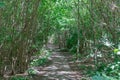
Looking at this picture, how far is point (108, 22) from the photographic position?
476 inches

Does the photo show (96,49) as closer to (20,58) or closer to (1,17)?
(20,58)

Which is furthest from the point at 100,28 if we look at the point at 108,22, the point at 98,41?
the point at 108,22

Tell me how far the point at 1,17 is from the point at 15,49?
7.06ft

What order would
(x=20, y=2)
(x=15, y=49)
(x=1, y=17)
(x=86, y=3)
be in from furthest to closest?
(x=86, y=3) < (x=15, y=49) < (x=20, y=2) < (x=1, y=17)

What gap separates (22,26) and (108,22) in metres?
3.78

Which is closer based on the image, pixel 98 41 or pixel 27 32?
pixel 27 32

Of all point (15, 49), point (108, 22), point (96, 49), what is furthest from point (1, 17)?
point (96, 49)

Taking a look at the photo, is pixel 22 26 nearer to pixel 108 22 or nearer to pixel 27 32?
pixel 27 32

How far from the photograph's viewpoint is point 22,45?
11.8m

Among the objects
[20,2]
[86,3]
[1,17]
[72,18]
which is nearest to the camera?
[1,17]

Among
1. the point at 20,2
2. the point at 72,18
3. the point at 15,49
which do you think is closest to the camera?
the point at 20,2

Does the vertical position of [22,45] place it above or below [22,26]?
below

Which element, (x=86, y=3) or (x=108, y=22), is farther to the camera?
(x=86, y=3)

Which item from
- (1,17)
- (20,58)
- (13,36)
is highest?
(1,17)
